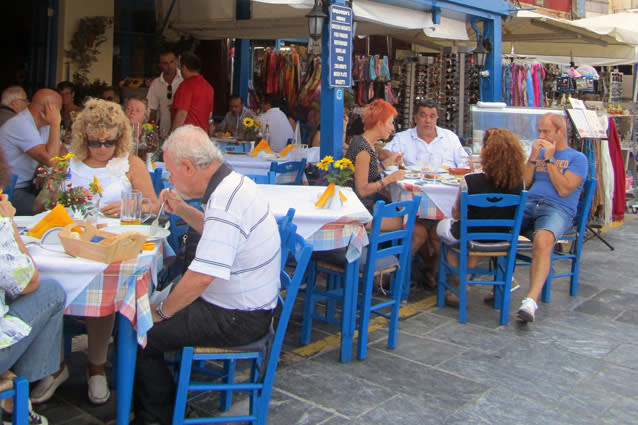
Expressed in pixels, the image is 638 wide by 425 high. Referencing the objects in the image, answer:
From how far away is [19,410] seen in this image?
2.28 meters

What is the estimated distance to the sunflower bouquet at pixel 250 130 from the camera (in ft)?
24.1

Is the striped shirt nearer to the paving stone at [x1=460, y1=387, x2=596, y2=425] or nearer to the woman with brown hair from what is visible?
the paving stone at [x1=460, y1=387, x2=596, y2=425]

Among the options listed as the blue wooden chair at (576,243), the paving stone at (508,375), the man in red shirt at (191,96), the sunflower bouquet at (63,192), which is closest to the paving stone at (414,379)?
the paving stone at (508,375)

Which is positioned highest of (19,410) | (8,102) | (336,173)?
(8,102)

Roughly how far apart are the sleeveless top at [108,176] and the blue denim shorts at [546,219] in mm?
2976

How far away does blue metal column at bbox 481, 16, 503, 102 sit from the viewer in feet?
28.6

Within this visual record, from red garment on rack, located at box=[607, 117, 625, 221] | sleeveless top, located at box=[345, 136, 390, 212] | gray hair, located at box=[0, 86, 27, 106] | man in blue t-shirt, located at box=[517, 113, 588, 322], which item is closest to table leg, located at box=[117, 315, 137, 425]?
sleeveless top, located at box=[345, 136, 390, 212]

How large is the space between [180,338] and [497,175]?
2.77m

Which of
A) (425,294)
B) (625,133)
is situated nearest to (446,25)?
(625,133)

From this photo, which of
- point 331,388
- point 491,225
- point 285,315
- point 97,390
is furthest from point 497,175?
→ point 97,390

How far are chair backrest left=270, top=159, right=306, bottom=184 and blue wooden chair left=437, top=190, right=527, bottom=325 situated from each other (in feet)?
4.98

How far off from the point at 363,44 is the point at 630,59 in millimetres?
4664

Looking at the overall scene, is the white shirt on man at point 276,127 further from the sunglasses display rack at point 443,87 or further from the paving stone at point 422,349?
the paving stone at point 422,349

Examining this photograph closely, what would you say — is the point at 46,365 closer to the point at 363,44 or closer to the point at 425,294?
the point at 425,294
